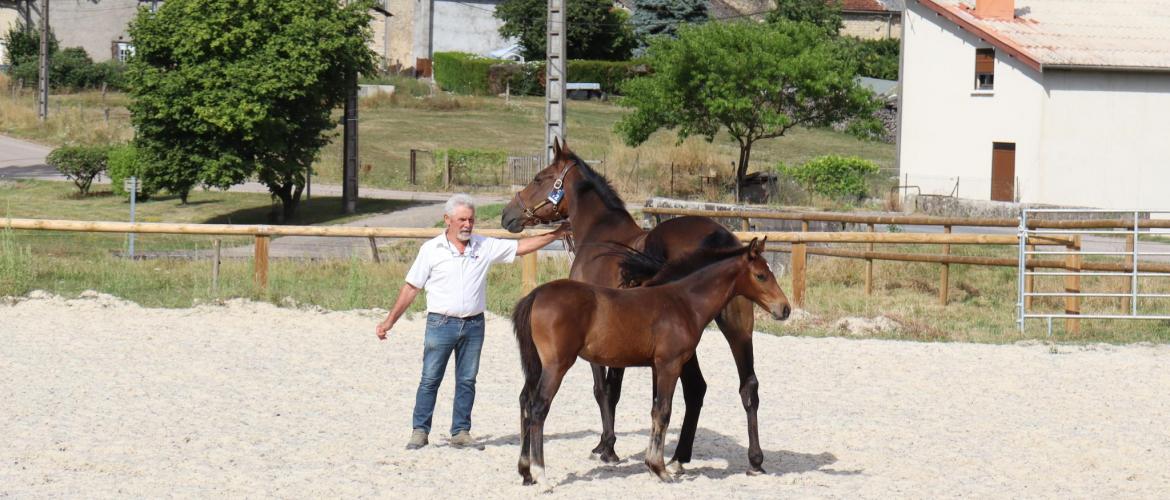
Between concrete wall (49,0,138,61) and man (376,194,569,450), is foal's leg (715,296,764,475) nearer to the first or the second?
man (376,194,569,450)

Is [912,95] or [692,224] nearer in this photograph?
[692,224]

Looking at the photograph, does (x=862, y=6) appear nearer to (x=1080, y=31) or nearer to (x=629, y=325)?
(x=1080, y=31)

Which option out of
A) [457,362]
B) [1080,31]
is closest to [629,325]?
[457,362]

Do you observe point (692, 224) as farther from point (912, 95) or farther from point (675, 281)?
point (912, 95)

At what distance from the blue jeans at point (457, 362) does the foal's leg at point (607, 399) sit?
0.86 meters

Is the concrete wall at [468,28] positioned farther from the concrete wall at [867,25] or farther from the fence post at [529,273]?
the fence post at [529,273]

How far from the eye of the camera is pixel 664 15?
209 feet

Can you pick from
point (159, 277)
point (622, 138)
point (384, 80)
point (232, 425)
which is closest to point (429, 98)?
point (384, 80)

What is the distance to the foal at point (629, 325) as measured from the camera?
6645mm

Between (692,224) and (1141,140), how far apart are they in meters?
26.0

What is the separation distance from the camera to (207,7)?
2998 cm

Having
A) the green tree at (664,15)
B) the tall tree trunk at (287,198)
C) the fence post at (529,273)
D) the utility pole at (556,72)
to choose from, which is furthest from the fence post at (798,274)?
the green tree at (664,15)

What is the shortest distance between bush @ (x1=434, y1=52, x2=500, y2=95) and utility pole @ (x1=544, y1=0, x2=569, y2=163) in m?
38.2

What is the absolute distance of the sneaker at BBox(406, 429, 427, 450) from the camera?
7.86m
